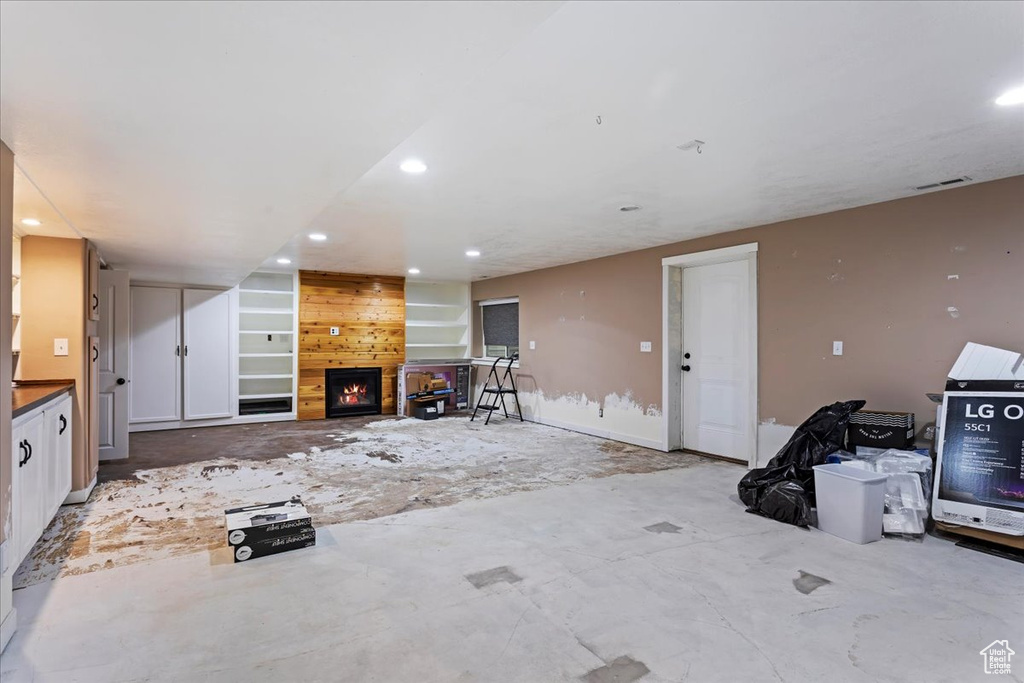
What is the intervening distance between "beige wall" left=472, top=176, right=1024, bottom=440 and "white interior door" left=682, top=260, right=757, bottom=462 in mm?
285

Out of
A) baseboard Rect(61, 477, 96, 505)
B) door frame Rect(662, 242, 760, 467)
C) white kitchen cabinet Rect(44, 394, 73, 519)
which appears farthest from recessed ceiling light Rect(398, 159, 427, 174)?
baseboard Rect(61, 477, 96, 505)

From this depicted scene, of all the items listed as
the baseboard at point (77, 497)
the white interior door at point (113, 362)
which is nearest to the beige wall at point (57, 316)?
the baseboard at point (77, 497)

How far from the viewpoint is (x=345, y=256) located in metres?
6.73

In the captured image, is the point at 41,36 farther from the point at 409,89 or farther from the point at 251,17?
the point at 409,89

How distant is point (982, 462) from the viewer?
10.2 feet

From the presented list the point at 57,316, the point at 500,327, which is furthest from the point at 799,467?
the point at 500,327

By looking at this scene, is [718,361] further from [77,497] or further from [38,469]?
[77,497]

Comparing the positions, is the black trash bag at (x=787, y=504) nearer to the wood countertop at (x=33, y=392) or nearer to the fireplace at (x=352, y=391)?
the wood countertop at (x=33, y=392)

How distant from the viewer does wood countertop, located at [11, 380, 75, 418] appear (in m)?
2.70

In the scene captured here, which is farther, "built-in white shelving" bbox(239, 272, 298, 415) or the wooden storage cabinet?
"built-in white shelving" bbox(239, 272, 298, 415)

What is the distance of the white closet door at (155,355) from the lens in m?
6.81

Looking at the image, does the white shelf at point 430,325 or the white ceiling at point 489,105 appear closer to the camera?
the white ceiling at point 489,105

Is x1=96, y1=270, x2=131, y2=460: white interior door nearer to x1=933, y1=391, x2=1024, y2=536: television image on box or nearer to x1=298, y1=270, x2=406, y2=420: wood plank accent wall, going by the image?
x1=298, y1=270, x2=406, y2=420: wood plank accent wall

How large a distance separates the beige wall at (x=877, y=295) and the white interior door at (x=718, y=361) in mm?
285
